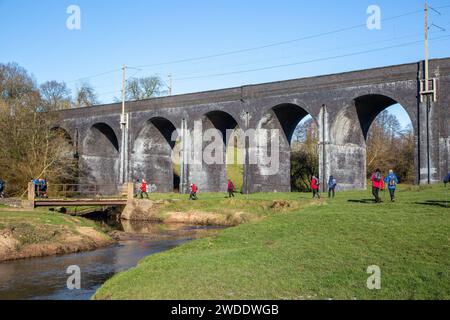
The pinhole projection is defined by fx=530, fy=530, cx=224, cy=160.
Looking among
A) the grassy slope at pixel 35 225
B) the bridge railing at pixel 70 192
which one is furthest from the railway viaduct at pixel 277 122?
the grassy slope at pixel 35 225

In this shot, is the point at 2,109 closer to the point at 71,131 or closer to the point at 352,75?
the point at 71,131

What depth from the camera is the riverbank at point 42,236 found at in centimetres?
1856

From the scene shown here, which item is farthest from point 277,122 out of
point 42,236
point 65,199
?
point 42,236

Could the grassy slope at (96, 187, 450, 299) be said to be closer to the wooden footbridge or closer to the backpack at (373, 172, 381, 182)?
the backpack at (373, 172, 381, 182)

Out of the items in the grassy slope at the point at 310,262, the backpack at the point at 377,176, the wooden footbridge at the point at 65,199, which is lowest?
the grassy slope at the point at 310,262

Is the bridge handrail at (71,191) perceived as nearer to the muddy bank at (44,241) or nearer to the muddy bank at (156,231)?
the muddy bank at (156,231)

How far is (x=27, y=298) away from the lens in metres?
12.3

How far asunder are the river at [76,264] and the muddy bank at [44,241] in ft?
1.89

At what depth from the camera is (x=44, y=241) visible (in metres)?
19.5

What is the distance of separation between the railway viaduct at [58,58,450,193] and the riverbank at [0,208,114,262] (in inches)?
746

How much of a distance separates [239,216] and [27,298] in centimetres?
1767

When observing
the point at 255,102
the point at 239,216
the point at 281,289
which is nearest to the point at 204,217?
the point at 239,216

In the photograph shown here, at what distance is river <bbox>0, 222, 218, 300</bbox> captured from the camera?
12945 mm

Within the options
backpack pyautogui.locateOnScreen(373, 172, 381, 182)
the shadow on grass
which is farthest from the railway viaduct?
backpack pyautogui.locateOnScreen(373, 172, 381, 182)
